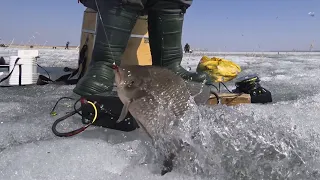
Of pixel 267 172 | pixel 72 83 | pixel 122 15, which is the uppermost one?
pixel 122 15

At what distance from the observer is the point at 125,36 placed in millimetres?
1894

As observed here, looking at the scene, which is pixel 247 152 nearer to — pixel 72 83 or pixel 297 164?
pixel 297 164

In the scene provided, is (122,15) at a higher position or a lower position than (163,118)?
higher

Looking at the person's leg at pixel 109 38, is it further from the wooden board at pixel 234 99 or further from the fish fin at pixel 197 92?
the wooden board at pixel 234 99

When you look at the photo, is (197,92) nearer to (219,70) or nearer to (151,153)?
(151,153)

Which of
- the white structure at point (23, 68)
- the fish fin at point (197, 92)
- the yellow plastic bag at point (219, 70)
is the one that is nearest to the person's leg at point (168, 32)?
the fish fin at point (197, 92)

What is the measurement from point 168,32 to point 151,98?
40.8 inches

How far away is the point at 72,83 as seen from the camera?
10.2 feet

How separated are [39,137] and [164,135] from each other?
64cm

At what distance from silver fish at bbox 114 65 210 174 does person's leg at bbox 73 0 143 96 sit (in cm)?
66

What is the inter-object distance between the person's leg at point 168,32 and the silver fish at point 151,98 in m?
0.89

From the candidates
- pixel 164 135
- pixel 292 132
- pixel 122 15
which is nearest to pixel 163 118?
pixel 164 135

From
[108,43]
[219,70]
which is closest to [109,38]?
[108,43]

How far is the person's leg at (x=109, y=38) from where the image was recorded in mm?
1796
